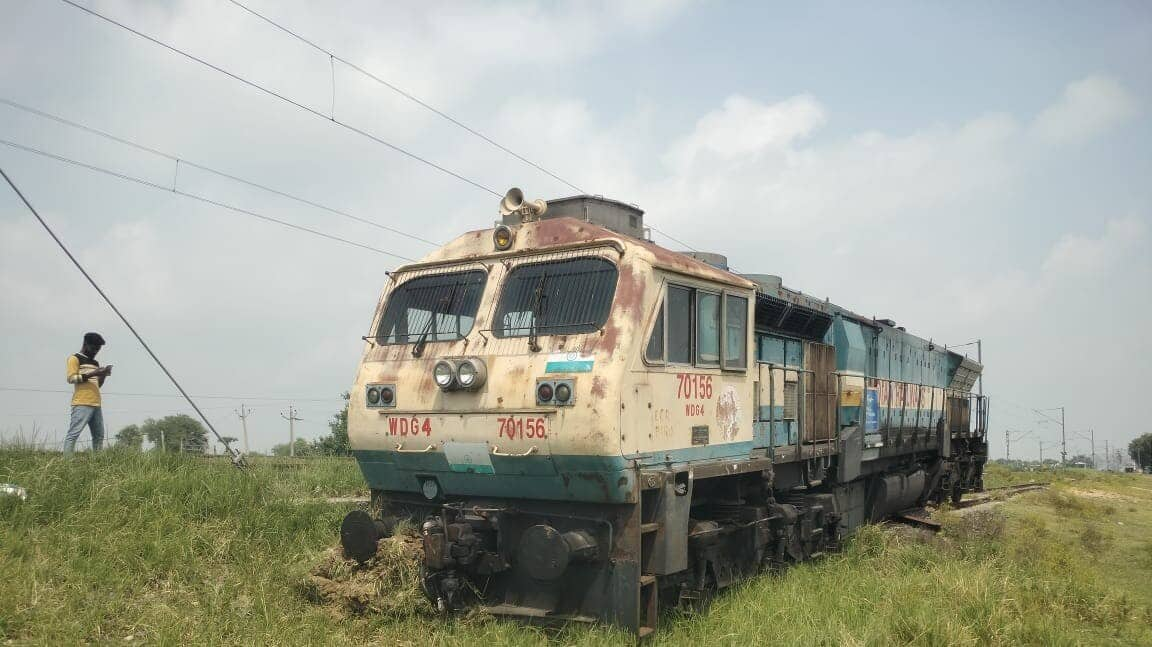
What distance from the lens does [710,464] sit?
7465 millimetres

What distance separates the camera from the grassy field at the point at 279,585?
6.45 m

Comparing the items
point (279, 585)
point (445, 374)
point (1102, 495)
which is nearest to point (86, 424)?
point (279, 585)

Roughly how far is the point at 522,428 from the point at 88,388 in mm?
6361

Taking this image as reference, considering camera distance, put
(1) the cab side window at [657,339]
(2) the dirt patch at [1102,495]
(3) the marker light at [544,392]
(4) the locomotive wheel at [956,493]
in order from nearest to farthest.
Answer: (3) the marker light at [544,392]
(1) the cab side window at [657,339]
(4) the locomotive wheel at [956,493]
(2) the dirt patch at [1102,495]

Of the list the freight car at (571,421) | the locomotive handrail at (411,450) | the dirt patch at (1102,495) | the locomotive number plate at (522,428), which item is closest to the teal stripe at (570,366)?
the freight car at (571,421)

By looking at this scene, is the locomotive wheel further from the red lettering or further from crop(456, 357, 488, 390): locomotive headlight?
crop(456, 357, 488, 390): locomotive headlight

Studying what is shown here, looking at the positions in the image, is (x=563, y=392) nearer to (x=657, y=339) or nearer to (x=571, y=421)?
(x=571, y=421)

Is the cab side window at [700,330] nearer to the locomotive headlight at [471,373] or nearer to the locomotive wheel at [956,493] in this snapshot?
the locomotive headlight at [471,373]

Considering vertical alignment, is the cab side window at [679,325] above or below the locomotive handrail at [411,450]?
above

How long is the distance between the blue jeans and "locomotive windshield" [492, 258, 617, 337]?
5.55 metres

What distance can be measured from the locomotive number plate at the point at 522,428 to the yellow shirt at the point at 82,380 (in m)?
6.09

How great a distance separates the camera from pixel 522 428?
664 centimetres

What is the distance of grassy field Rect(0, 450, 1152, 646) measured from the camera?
6453 millimetres

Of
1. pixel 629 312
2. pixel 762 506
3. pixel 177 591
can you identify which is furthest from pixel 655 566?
pixel 177 591
